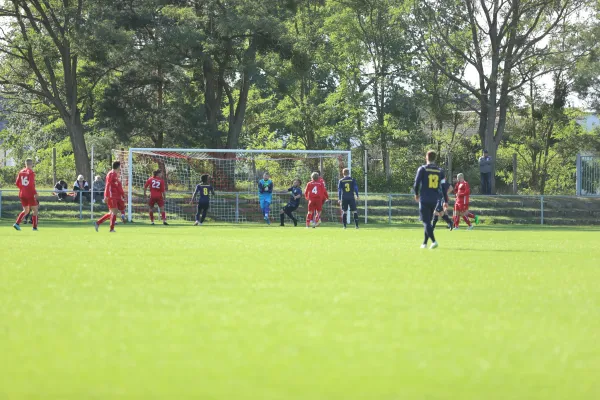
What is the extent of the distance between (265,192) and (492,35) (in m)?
14.2

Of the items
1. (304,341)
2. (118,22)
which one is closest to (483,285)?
(304,341)

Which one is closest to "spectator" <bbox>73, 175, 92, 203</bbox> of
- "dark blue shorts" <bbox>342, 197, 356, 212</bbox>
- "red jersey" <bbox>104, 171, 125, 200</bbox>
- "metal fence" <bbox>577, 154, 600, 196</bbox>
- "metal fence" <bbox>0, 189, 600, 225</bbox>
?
"metal fence" <bbox>0, 189, 600, 225</bbox>

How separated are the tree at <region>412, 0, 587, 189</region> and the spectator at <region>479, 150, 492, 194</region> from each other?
1.84 feet

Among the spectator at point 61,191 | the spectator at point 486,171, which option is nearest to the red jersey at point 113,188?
the spectator at point 61,191

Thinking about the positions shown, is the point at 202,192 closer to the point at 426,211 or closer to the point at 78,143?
the point at 78,143

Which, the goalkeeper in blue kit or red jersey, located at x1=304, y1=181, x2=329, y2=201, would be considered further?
the goalkeeper in blue kit

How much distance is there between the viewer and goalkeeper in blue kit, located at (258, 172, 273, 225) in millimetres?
34469

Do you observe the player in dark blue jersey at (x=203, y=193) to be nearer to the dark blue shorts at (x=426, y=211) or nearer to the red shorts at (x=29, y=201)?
the red shorts at (x=29, y=201)

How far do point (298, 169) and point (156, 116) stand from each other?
764 cm

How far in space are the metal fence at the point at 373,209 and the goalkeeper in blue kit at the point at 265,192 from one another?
2720 millimetres

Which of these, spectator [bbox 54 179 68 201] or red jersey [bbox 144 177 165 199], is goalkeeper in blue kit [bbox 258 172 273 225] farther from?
spectator [bbox 54 179 68 201]

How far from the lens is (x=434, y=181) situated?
16.9 m

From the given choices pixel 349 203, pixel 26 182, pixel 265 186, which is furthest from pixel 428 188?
pixel 265 186

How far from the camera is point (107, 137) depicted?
154 ft
